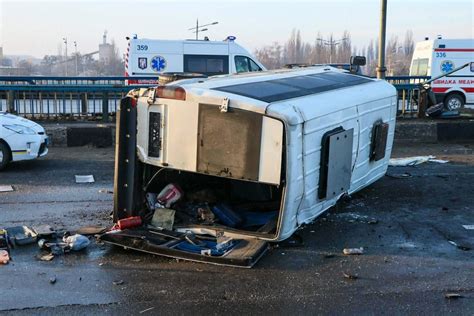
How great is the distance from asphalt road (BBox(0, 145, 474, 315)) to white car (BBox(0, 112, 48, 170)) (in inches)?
91.3

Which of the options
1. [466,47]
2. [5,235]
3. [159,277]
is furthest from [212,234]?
[466,47]

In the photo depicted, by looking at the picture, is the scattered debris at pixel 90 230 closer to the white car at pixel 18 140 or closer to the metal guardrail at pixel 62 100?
the white car at pixel 18 140

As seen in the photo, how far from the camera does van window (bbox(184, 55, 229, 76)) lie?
19.4 meters

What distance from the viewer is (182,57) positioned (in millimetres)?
19484

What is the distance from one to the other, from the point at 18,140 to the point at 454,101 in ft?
55.2

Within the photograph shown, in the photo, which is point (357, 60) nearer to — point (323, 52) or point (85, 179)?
point (85, 179)

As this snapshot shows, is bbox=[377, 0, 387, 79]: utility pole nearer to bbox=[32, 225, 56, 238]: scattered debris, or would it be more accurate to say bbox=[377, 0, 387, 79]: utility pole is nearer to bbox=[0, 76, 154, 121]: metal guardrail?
bbox=[0, 76, 154, 121]: metal guardrail

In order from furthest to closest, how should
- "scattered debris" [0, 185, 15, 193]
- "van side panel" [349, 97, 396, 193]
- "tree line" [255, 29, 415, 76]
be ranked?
1. "tree line" [255, 29, 415, 76]
2. "scattered debris" [0, 185, 15, 193]
3. "van side panel" [349, 97, 396, 193]

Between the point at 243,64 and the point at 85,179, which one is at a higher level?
the point at 243,64

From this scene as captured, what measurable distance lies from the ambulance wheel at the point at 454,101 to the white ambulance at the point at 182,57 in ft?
24.9

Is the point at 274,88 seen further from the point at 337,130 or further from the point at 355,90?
the point at 355,90

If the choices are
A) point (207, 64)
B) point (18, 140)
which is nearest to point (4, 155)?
point (18, 140)

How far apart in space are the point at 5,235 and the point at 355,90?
14.6ft

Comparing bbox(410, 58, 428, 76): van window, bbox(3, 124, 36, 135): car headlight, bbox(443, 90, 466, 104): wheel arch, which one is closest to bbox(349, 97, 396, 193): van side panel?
bbox(3, 124, 36, 135): car headlight
